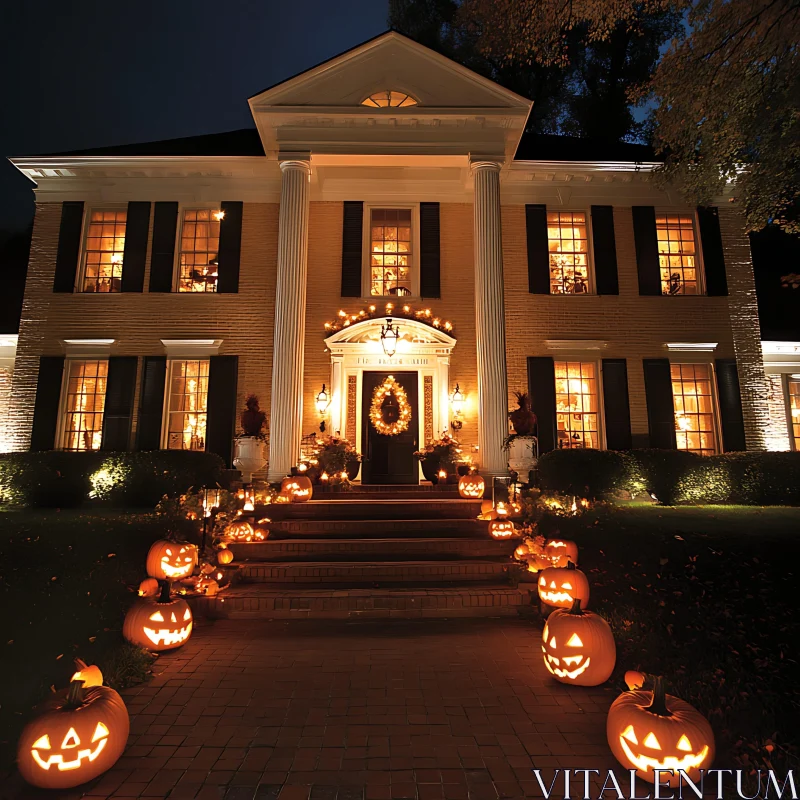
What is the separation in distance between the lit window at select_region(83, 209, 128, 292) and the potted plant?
16.5 ft

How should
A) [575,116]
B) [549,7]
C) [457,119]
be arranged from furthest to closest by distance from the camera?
[575,116] < [457,119] < [549,7]

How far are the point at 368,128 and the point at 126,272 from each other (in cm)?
632

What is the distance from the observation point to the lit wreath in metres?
11.7

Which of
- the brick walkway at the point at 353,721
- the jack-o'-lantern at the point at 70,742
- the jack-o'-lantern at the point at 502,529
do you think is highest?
the jack-o'-lantern at the point at 502,529

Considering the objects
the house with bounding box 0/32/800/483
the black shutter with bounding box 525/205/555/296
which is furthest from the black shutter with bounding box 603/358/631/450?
the black shutter with bounding box 525/205/555/296

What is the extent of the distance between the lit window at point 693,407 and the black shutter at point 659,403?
0.26 meters

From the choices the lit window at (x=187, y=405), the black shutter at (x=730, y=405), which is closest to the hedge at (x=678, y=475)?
the black shutter at (x=730, y=405)

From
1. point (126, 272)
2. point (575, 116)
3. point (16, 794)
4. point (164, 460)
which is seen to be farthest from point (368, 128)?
point (575, 116)

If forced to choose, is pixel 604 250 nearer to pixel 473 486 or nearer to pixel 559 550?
pixel 473 486

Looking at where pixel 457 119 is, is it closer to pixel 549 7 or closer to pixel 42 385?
pixel 549 7

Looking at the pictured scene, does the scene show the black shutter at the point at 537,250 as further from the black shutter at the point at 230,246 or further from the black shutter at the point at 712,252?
the black shutter at the point at 230,246

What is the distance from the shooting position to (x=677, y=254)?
41.9 ft

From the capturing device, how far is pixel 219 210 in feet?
41.1

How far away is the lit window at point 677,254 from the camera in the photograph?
1262 centimetres
